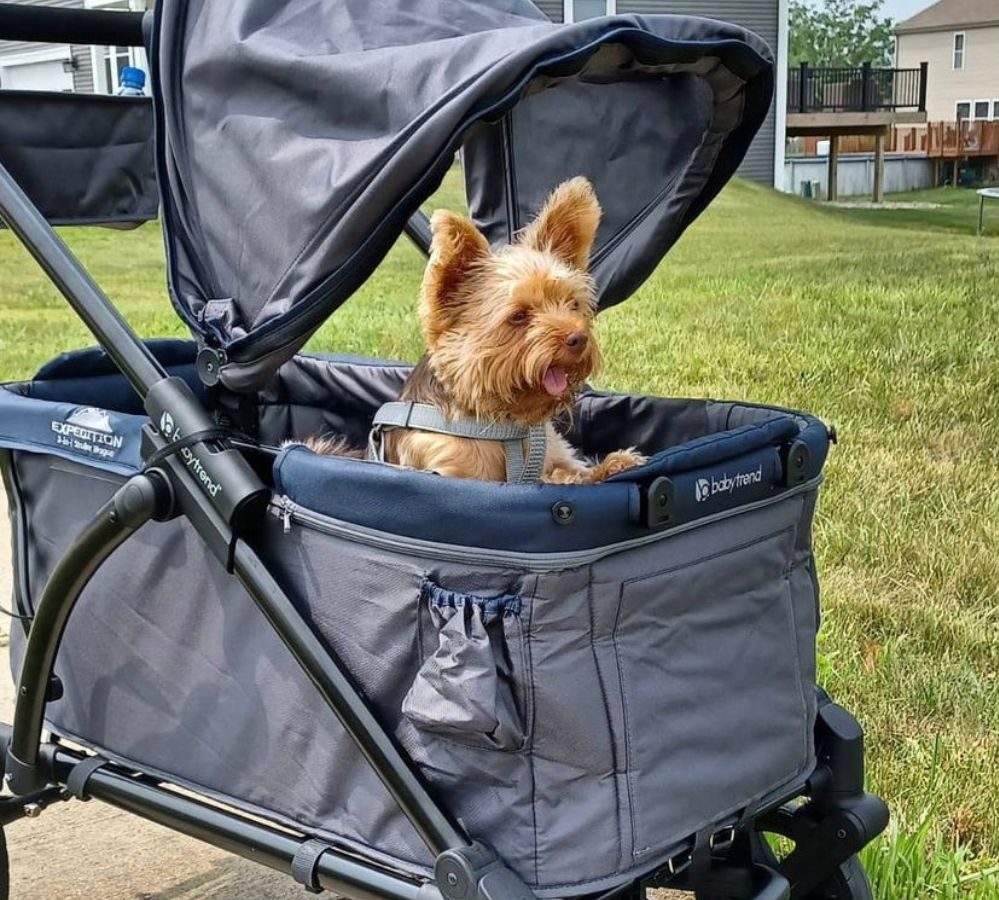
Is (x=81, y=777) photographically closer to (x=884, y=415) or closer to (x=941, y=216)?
(x=884, y=415)

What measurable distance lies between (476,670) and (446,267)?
3.01ft

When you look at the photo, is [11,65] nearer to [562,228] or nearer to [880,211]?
[880,211]

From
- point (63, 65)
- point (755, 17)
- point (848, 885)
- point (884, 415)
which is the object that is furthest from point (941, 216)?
point (848, 885)

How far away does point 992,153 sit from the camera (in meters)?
34.4

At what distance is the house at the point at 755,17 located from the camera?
21375mm

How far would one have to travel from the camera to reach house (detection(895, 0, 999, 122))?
4628 cm

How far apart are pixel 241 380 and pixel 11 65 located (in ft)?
72.7

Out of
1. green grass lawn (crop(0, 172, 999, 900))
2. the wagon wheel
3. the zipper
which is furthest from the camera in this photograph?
green grass lawn (crop(0, 172, 999, 900))

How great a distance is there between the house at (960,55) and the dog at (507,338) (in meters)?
47.0

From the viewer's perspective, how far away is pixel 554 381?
2.38 m

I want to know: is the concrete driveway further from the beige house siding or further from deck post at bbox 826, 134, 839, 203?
the beige house siding

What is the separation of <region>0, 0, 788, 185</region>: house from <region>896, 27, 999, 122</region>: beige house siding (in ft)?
82.1

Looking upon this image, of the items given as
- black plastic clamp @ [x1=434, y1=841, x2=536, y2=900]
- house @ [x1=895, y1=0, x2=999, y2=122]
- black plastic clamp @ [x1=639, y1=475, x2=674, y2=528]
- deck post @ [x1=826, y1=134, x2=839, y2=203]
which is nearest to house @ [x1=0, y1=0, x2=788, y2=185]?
deck post @ [x1=826, y1=134, x2=839, y2=203]

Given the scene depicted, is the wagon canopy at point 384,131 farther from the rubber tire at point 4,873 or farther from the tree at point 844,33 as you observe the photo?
the tree at point 844,33
